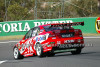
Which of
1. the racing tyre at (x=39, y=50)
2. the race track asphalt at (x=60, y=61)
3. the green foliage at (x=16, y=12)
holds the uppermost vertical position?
the green foliage at (x=16, y=12)

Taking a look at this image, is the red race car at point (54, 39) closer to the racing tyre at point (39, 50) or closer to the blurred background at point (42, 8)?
the racing tyre at point (39, 50)

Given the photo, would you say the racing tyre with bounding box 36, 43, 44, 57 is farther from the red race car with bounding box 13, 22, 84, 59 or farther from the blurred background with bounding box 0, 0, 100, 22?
the blurred background with bounding box 0, 0, 100, 22

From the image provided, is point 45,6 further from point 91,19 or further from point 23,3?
point 91,19

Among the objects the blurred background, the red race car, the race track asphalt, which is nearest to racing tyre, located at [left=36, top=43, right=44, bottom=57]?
the red race car

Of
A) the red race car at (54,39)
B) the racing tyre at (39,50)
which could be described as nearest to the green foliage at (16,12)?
the red race car at (54,39)

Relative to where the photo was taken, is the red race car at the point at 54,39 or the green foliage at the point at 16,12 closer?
the red race car at the point at 54,39

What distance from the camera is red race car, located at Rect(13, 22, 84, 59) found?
13.2 metres

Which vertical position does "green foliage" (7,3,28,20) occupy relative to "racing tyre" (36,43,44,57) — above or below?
above

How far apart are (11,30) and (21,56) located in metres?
22.4

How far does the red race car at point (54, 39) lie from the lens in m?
13.2

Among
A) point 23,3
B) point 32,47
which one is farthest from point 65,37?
point 23,3

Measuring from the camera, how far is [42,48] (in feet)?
43.2

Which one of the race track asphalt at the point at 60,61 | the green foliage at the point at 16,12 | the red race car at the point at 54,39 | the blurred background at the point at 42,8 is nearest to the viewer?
the race track asphalt at the point at 60,61

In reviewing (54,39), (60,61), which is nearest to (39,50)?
(54,39)
